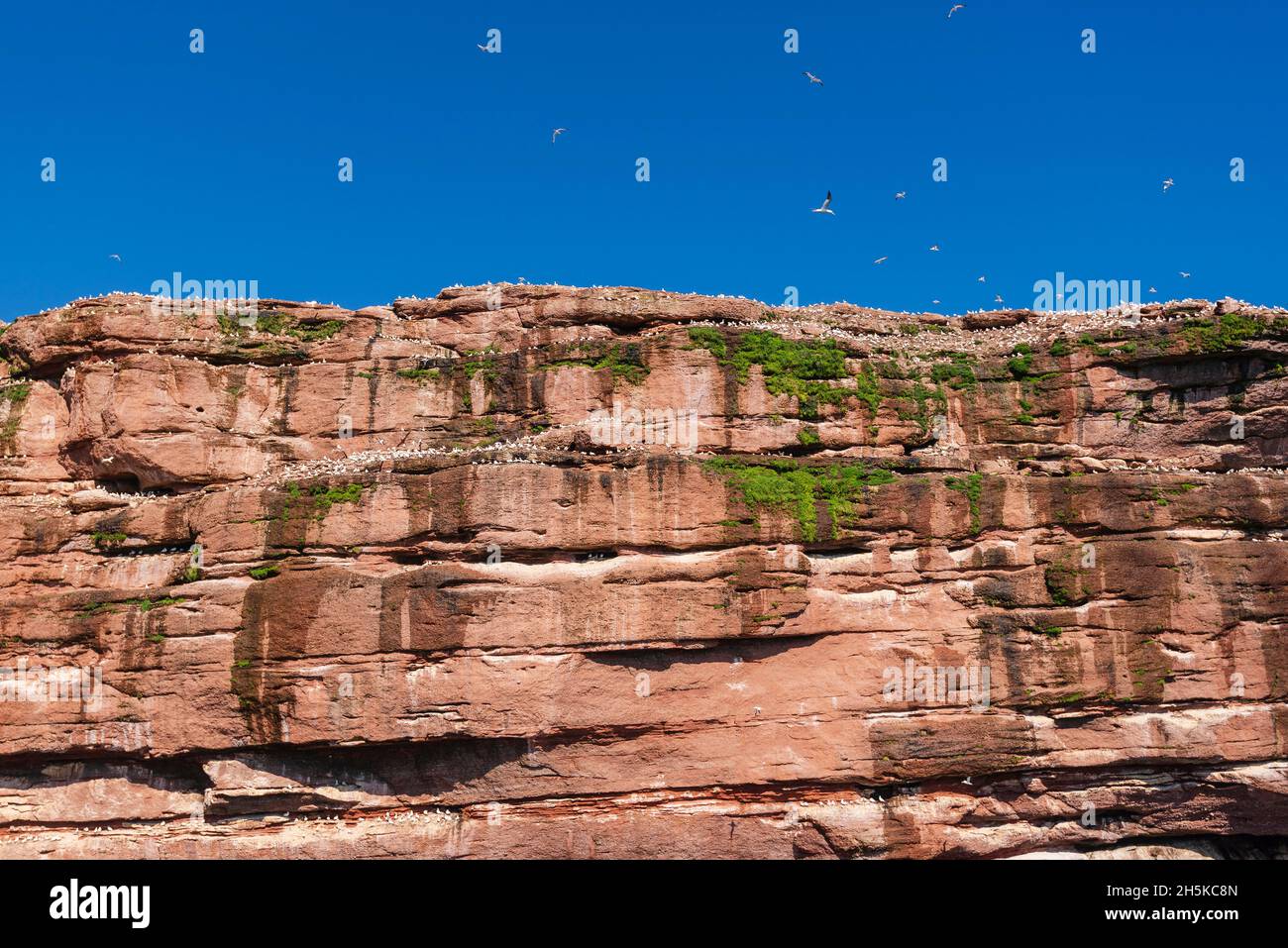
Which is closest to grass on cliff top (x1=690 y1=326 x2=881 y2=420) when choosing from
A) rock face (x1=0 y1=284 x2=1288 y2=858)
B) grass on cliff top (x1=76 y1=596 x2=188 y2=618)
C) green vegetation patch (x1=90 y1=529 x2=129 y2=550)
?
rock face (x1=0 y1=284 x2=1288 y2=858)

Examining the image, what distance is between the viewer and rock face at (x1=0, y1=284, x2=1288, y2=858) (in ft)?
59.2

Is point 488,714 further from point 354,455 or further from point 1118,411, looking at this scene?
point 1118,411

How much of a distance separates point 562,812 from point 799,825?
487cm

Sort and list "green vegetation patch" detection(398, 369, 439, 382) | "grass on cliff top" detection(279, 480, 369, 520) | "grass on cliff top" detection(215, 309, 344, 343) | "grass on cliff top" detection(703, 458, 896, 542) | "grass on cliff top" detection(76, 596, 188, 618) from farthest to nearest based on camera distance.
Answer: "grass on cliff top" detection(215, 309, 344, 343), "green vegetation patch" detection(398, 369, 439, 382), "grass on cliff top" detection(703, 458, 896, 542), "grass on cliff top" detection(279, 480, 369, 520), "grass on cliff top" detection(76, 596, 188, 618)

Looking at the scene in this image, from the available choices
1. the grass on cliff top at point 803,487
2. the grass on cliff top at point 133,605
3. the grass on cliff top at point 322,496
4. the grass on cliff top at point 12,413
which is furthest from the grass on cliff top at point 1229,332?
the grass on cliff top at point 12,413

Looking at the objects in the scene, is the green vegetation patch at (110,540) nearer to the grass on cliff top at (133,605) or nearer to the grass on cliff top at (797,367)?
the grass on cliff top at (133,605)

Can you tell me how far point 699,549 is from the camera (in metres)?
19.0

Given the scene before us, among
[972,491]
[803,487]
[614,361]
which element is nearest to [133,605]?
[614,361]

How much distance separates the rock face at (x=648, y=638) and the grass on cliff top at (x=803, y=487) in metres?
0.08

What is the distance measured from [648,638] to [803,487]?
4677mm

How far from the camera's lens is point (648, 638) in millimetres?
18281

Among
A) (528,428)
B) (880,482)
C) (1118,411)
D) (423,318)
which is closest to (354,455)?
(528,428)

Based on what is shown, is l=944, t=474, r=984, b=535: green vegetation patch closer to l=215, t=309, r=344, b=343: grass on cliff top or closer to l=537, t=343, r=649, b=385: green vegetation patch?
l=537, t=343, r=649, b=385: green vegetation patch

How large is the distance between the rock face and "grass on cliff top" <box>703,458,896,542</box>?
8 cm
